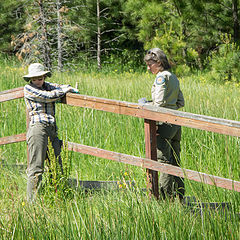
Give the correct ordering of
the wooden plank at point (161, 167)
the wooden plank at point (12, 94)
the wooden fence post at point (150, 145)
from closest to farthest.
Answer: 1. the wooden plank at point (161, 167)
2. the wooden fence post at point (150, 145)
3. the wooden plank at point (12, 94)

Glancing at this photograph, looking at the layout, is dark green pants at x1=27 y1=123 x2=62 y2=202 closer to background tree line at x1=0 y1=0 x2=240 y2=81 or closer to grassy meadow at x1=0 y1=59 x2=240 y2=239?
grassy meadow at x1=0 y1=59 x2=240 y2=239

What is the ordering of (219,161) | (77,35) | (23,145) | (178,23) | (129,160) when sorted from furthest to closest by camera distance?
(77,35)
(178,23)
(23,145)
(219,161)
(129,160)

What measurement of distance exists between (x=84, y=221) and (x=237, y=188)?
111cm

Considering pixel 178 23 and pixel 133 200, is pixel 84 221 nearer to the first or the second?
pixel 133 200

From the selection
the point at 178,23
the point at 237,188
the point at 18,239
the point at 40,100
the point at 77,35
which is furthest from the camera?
the point at 77,35

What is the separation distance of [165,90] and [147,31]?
11667 mm

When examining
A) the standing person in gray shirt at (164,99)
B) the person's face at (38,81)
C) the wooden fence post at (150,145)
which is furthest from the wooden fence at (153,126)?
Result: the standing person in gray shirt at (164,99)

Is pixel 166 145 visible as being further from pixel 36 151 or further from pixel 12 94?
pixel 12 94

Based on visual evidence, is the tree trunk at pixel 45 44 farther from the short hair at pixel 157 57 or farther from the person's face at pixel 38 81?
the short hair at pixel 157 57

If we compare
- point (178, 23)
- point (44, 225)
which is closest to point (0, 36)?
point (178, 23)

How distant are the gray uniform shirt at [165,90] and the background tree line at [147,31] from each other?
666 cm

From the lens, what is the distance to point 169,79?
160 inches

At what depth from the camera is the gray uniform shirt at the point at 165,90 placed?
3977 millimetres

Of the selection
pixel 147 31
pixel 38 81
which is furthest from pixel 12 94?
pixel 147 31
